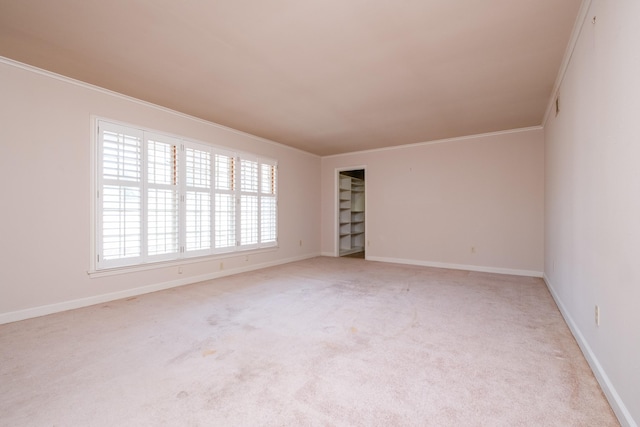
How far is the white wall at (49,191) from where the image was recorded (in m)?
2.81

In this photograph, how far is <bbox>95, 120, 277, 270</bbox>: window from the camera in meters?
3.48

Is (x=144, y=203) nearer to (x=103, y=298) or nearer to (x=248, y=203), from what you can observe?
(x=103, y=298)

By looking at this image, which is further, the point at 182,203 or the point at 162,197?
the point at 182,203

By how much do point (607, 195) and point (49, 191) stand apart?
4699 mm

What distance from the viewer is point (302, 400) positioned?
1635mm

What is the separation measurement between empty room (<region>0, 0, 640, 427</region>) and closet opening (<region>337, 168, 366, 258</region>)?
2.12 metres

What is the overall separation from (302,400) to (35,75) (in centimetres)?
392

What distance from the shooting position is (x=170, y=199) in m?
4.05

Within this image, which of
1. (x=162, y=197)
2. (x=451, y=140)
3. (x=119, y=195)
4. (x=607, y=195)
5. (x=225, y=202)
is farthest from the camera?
(x=451, y=140)

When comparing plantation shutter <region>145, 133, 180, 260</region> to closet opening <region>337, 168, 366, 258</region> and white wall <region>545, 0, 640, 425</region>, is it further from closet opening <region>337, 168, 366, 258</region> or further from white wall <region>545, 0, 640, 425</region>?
white wall <region>545, 0, 640, 425</region>

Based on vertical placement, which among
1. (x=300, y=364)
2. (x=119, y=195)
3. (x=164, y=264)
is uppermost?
(x=119, y=195)

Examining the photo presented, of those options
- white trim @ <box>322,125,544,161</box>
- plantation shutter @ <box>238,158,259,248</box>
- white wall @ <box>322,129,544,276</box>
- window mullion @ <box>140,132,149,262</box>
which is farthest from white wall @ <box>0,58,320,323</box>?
white wall @ <box>322,129,544,276</box>

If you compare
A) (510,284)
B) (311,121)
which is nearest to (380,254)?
(510,284)

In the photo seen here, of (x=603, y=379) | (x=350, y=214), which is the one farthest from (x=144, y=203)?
(x=350, y=214)
